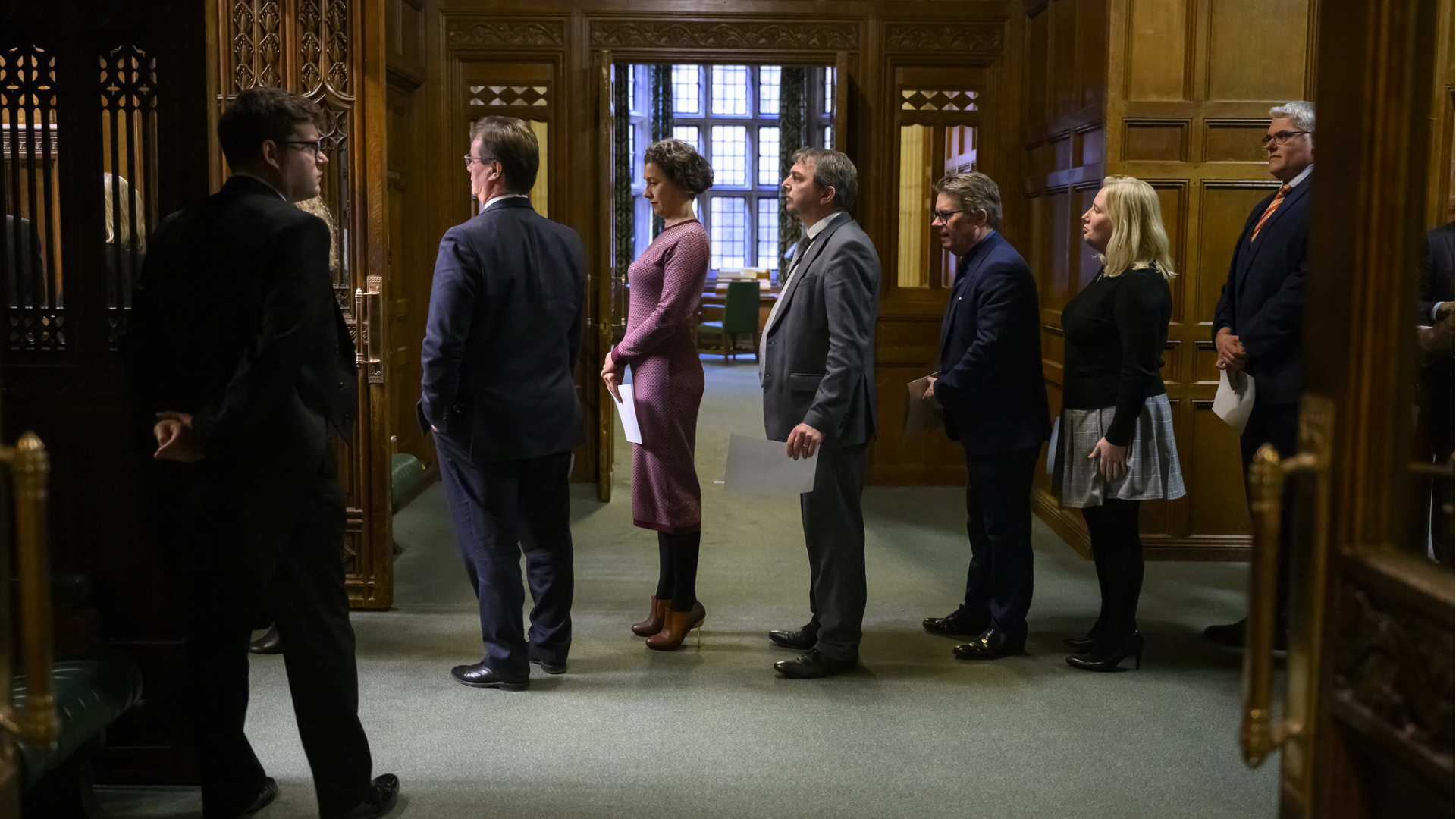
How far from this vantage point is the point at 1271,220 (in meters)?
3.86

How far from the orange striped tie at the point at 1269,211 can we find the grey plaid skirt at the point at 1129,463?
637mm

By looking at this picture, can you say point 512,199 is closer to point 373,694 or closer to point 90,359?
point 90,359

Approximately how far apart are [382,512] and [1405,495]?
11.9 feet

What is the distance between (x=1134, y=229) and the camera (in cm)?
364

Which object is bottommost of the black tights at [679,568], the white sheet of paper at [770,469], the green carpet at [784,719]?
the green carpet at [784,719]

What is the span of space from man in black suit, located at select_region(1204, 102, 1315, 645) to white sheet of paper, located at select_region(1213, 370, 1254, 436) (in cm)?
2

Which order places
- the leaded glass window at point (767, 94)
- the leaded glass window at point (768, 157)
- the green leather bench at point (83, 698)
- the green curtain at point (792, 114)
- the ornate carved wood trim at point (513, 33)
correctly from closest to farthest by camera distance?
the green leather bench at point (83, 698)
the ornate carved wood trim at point (513, 33)
the green curtain at point (792, 114)
the leaded glass window at point (767, 94)
the leaded glass window at point (768, 157)

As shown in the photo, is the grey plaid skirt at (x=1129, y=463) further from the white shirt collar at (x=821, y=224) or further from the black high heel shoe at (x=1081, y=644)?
the white shirt collar at (x=821, y=224)

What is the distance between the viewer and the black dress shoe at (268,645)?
3936 millimetres

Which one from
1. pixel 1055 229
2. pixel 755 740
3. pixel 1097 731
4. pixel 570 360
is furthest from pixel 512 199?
pixel 1055 229

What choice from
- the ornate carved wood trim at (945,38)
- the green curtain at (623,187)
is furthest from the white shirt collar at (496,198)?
the green curtain at (623,187)

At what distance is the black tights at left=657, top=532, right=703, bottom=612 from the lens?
13.1 feet

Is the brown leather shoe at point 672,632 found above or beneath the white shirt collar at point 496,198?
beneath

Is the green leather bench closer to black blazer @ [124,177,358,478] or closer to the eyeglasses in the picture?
black blazer @ [124,177,358,478]
